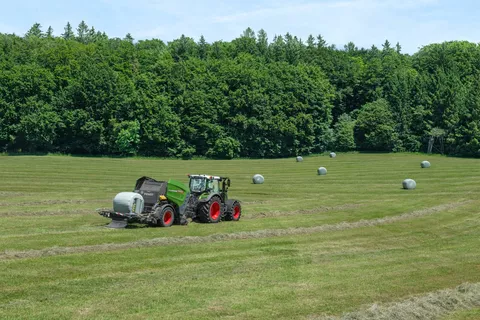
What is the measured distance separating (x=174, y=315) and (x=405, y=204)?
1016 inches

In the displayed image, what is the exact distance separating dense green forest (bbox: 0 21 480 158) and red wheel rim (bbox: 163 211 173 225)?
72.4 m

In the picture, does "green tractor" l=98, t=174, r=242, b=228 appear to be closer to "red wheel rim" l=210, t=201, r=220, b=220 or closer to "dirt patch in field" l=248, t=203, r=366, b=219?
"red wheel rim" l=210, t=201, r=220, b=220

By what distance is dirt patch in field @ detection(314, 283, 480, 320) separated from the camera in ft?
46.6

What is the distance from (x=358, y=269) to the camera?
63.8 feet

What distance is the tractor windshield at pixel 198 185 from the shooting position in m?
29.4

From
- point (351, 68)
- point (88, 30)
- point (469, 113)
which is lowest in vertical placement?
point (469, 113)

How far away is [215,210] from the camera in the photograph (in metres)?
29.1

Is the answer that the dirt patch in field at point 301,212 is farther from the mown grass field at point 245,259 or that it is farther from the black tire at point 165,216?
the black tire at point 165,216

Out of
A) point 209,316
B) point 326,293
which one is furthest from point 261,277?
point 209,316

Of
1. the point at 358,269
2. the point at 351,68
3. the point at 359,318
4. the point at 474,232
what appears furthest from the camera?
the point at 351,68

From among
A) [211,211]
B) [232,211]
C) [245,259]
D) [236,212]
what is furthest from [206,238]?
[236,212]

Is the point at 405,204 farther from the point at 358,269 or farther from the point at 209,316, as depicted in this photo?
the point at 209,316

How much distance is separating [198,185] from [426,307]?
52.1 ft

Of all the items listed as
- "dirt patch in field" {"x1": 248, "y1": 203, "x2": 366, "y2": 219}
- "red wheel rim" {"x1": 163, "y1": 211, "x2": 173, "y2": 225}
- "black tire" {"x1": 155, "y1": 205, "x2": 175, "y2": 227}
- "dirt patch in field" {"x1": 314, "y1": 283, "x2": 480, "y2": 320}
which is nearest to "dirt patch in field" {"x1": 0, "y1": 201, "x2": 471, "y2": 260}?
"black tire" {"x1": 155, "y1": 205, "x2": 175, "y2": 227}
